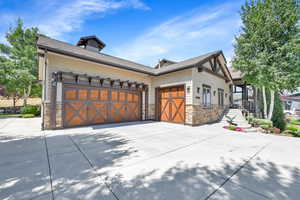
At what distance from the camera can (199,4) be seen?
7164 millimetres

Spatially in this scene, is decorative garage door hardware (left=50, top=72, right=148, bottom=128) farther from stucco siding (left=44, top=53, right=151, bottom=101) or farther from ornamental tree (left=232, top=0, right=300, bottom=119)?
ornamental tree (left=232, top=0, right=300, bottom=119)

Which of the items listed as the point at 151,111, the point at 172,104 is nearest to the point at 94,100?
the point at 151,111

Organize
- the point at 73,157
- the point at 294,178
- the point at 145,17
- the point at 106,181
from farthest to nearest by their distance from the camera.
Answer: the point at 145,17, the point at 73,157, the point at 294,178, the point at 106,181

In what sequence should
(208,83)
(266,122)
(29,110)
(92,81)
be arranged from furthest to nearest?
1. (29,110)
2. (208,83)
3. (92,81)
4. (266,122)

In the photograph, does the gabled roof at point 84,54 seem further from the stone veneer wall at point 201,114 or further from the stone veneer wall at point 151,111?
the stone veneer wall at point 201,114

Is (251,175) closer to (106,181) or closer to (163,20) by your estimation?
(106,181)

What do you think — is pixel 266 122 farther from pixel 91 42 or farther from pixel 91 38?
pixel 91 38

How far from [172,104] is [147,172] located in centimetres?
733

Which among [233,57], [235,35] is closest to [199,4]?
[235,35]

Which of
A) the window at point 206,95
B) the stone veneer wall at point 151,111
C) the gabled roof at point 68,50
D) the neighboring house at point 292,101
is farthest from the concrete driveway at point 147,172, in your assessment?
the neighboring house at point 292,101

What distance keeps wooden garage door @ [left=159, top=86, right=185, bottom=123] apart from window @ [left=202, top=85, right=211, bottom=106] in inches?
69.4

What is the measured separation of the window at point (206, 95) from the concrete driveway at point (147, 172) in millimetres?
5519

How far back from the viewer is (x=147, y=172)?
266 cm

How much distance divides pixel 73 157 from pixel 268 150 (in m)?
5.93
